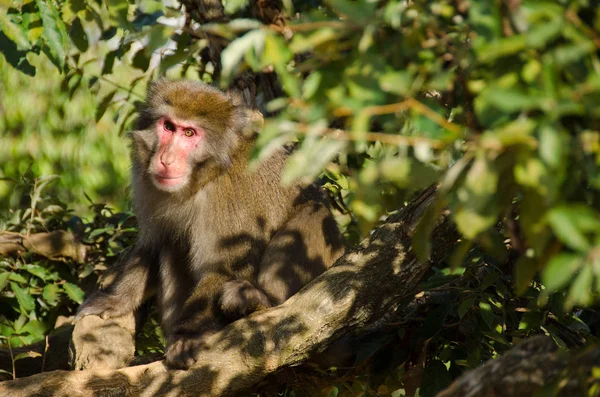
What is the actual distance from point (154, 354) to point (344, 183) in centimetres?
141

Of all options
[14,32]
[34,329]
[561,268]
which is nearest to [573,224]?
[561,268]

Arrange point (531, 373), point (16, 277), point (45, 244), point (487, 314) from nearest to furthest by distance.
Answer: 1. point (531, 373)
2. point (487, 314)
3. point (16, 277)
4. point (45, 244)

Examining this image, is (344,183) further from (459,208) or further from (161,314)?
(459,208)

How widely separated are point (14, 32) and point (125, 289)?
166cm

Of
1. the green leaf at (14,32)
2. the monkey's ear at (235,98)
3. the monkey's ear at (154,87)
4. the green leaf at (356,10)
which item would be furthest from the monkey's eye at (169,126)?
the green leaf at (356,10)

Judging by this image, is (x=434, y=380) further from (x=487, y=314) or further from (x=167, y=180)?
(x=167, y=180)

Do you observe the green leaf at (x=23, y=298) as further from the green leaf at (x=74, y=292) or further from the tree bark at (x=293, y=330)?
the tree bark at (x=293, y=330)

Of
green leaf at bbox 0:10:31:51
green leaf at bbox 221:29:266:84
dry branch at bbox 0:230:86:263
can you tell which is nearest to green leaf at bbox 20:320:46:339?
dry branch at bbox 0:230:86:263

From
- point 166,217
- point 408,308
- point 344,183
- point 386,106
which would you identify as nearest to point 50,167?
point 166,217

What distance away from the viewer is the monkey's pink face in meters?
4.50

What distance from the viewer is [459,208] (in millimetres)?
1877

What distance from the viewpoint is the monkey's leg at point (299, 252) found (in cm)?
440

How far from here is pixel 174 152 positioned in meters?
4.54

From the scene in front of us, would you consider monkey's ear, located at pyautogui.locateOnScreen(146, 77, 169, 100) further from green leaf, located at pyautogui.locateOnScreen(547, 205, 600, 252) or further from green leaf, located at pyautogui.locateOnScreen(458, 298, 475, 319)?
green leaf, located at pyautogui.locateOnScreen(547, 205, 600, 252)
